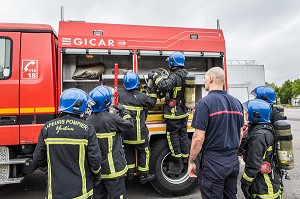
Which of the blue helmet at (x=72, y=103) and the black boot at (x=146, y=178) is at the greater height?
the blue helmet at (x=72, y=103)

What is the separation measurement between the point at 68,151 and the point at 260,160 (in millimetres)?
1931

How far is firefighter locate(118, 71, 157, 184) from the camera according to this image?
3.86 metres

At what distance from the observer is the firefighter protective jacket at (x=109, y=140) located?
2.80 meters

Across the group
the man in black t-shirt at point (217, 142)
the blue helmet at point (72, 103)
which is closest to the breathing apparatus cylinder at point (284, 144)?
the man in black t-shirt at point (217, 142)

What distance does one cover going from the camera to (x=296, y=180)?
5.13 metres

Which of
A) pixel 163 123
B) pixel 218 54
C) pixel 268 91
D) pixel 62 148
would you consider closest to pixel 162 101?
pixel 163 123

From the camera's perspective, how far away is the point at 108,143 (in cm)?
283

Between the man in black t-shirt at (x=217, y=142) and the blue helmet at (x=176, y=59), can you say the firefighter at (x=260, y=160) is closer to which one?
the man in black t-shirt at (x=217, y=142)

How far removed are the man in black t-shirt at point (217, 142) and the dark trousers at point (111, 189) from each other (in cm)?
91

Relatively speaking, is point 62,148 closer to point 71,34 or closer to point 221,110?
point 221,110

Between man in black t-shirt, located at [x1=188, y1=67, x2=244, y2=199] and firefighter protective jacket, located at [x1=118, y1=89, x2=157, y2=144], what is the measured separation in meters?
1.31

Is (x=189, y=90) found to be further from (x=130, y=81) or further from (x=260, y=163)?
(x=260, y=163)

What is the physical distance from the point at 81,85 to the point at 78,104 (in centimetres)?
231

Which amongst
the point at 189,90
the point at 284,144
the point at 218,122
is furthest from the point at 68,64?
the point at 284,144
